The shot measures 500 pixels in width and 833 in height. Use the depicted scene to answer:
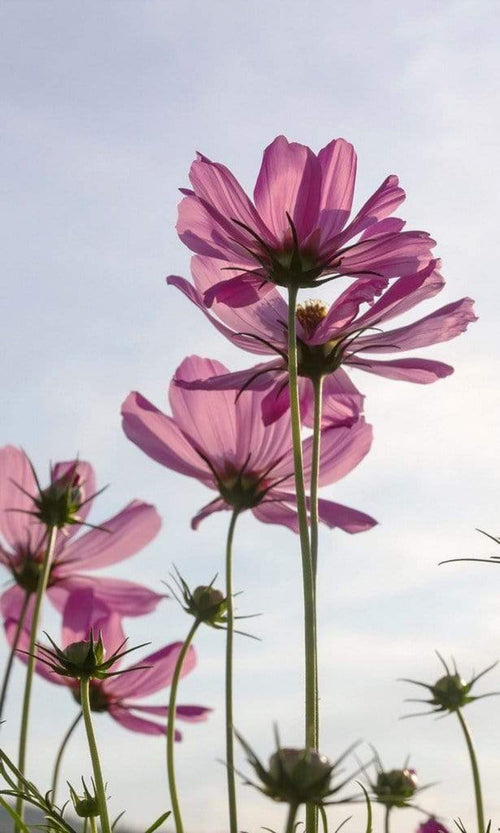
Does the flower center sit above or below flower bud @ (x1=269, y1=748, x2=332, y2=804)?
above

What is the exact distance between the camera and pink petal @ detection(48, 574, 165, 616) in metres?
1.50

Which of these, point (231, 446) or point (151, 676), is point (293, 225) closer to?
point (231, 446)

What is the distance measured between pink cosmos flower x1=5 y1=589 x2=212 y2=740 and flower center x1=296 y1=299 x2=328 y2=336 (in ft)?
1.28

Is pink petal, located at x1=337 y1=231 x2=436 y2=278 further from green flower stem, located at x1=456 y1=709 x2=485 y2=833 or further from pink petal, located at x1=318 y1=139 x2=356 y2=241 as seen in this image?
green flower stem, located at x1=456 y1=709 x2=485 y2=833

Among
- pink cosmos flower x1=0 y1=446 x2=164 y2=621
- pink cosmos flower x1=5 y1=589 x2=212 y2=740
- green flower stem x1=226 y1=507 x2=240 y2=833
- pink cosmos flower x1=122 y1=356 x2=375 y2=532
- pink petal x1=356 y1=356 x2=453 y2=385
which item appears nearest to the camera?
green flower stem x1=226 y1=507 x2=240 y2=833

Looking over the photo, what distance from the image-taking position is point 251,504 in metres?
1.13

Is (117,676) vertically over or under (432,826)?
over

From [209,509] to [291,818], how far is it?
0.65 metres

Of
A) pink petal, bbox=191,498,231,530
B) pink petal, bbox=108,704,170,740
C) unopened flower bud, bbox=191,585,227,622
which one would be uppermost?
pink petal, bbox=191,498,231,530

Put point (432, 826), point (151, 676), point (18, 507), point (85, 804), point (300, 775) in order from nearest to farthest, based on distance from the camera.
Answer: point (300, 775)
point (85, 804)
point (432, 826)
point (151, 676)
point (18, 507)

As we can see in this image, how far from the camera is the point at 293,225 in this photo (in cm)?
89

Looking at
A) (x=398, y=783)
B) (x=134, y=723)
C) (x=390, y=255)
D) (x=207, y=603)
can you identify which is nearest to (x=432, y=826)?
(x=398, y=783)

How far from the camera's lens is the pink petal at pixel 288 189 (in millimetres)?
958

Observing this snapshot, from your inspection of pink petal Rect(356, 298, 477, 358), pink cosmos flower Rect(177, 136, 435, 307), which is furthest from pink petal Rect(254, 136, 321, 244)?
pink petal Rect(356, 298, 477, 358)
